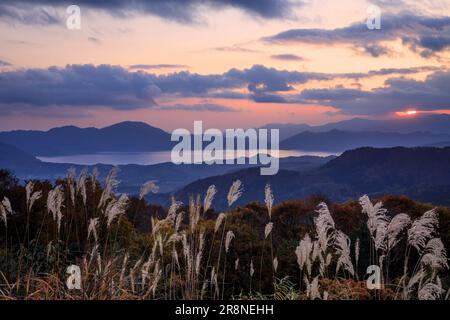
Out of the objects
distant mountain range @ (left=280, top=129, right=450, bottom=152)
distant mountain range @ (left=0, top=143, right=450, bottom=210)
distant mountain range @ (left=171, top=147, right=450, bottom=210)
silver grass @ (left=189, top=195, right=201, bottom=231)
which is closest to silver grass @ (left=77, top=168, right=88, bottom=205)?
silver grass @ (left=189, top=195, right=201, bottom=231)

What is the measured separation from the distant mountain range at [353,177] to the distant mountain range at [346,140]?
124 inches

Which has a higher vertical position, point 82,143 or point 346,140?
point 346,140

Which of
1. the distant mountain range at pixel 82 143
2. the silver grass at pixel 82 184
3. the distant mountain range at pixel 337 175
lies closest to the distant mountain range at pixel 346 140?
the distant mountain range at pixel 337 175

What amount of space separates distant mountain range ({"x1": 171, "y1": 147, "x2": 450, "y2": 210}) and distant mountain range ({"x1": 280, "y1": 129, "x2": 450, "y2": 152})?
316 cm

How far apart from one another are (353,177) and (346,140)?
8953 millimetres

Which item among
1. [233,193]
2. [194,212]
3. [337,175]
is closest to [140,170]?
[337,175]

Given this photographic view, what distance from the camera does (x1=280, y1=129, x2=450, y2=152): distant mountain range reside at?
124m

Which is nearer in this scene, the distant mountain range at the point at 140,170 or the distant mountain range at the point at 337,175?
the distant mountain range at the point at 140,170

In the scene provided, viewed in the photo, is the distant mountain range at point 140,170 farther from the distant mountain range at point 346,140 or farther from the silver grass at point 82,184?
the silver grass at point 82,184

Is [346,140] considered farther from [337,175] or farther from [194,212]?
[194,212]

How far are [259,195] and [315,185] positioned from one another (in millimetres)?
12387

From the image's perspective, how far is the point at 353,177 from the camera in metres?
132

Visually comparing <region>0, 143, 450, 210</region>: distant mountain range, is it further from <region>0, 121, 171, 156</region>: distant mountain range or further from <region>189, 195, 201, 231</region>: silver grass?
<region>189, 195, 201, 231</region>: silver grass

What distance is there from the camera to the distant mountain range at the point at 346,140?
124375mm
